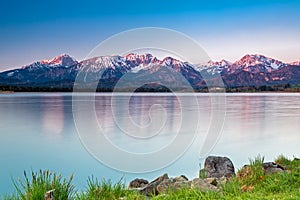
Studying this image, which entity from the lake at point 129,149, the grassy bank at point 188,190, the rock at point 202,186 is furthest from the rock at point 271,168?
the lake at point 129,149

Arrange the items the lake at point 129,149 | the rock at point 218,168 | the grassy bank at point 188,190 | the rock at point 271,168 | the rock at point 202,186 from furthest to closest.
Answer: the lake at point 129,149 < the rock at point 218,168 < the rock at point 271,168 < the rock at point 202,186 < the grassy bank at point 188,190

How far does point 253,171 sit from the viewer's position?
288 inches

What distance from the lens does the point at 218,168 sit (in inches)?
372

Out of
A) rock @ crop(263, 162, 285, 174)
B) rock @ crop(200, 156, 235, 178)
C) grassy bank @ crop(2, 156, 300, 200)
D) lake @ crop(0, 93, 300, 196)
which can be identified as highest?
grassy bank @ crop(2, 156, 300, 200)

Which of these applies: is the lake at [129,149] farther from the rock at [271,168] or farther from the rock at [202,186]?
the rock at [202,186]

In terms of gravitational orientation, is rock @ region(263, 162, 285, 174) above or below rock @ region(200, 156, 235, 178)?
above

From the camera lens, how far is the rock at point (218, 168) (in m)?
9.06

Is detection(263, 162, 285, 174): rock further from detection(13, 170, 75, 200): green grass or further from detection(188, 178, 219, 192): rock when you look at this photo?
detection(13, 170, 75, 200): green grass

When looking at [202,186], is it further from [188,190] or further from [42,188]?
[42,188]

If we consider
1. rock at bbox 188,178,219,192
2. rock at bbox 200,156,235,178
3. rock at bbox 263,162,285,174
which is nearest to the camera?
rock at bbox 188,178,219,192

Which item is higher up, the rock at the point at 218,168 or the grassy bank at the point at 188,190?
the grassy bank at the point at 188,190

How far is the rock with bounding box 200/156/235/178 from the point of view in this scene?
906 cm

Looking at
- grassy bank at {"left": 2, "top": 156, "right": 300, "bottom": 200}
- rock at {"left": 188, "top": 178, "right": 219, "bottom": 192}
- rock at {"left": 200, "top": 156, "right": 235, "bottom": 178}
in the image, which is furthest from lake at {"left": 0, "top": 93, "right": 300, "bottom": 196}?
rock at {"left": 188, "top": 178, "right": 219, "bottom": 192}

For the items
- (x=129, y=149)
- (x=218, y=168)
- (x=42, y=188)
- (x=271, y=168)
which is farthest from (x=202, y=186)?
(x=129, y=149)
